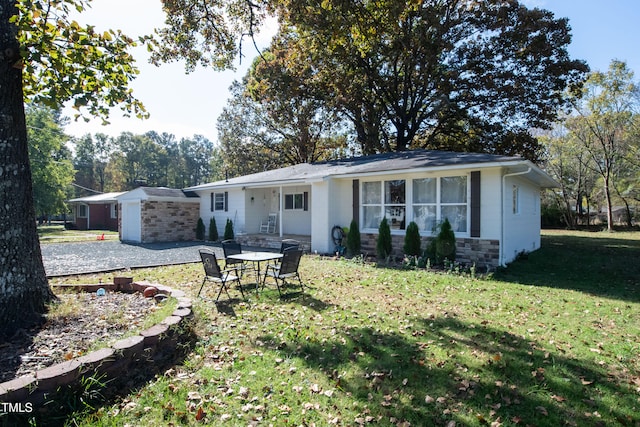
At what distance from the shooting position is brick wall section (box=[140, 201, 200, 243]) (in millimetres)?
17656

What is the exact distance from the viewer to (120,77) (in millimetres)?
5422

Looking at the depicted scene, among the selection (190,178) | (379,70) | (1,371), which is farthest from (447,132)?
(190,178)

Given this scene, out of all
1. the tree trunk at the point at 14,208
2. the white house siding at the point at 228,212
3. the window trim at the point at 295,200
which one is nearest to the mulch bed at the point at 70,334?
the tree trunk at the point at 14,208

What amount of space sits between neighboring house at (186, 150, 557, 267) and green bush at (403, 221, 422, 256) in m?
0.42

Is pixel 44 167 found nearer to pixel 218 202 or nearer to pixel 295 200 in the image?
pixel 218 202

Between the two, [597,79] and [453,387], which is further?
[597,79]

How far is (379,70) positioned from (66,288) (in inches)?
750

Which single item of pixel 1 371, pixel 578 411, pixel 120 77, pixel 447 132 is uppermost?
pixel 447 132

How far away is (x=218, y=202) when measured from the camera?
60.8 feet

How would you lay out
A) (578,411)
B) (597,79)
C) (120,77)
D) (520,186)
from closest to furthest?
1. (578,411)
2. (120,77)
3. (520,186)
4. (597,79)

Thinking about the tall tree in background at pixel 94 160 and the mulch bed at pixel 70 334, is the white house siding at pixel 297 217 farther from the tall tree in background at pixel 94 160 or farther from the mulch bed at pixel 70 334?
the tall tree in background at pixel 94 160

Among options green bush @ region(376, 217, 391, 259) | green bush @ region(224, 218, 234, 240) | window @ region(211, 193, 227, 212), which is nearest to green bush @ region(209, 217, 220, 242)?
window @ region(211, 193, 227, 212)

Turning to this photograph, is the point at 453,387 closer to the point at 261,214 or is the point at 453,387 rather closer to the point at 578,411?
the point at 578,411

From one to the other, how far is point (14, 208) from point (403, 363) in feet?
16.0
